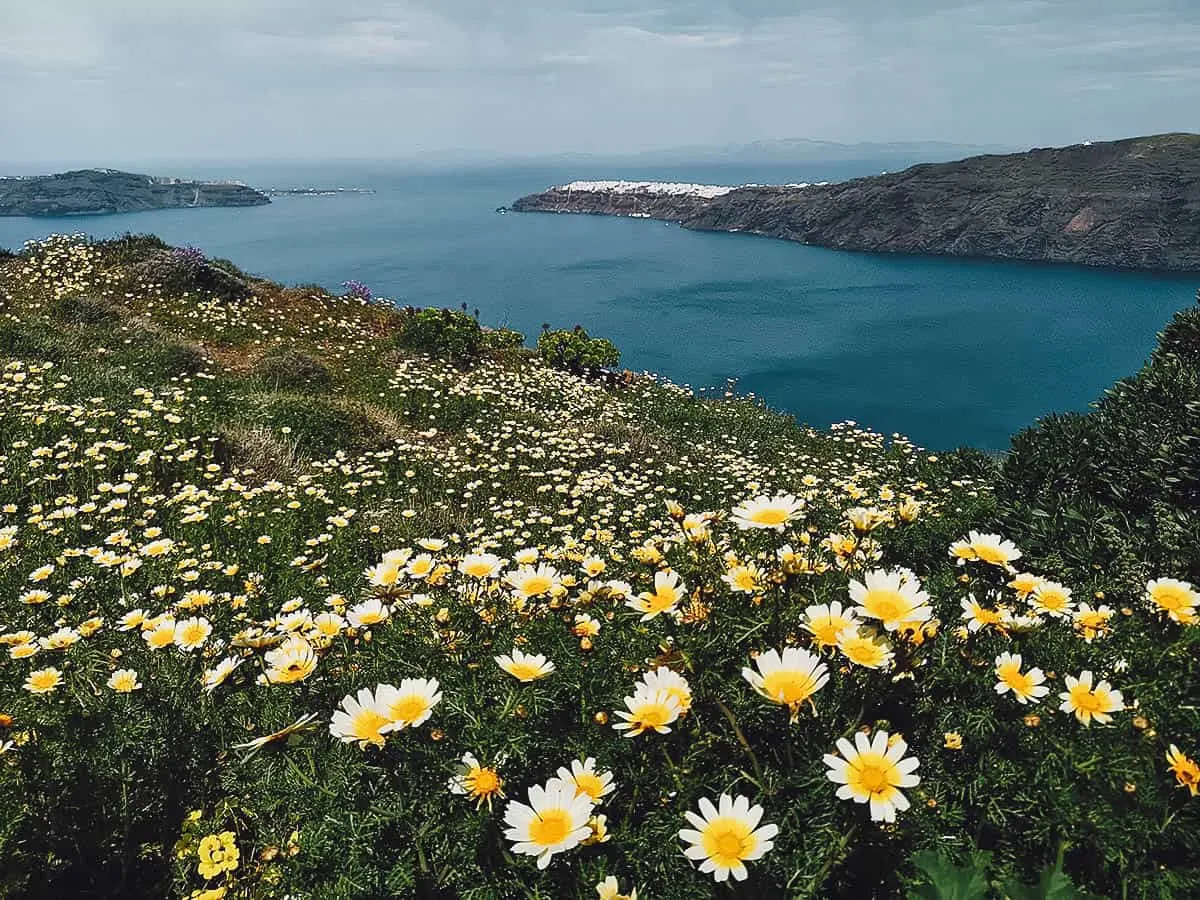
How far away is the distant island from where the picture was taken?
147ft

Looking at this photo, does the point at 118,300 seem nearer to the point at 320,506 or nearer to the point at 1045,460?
the point at 320,506

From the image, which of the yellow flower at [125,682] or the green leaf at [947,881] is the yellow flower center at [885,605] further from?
the yellow flower at [125,682]

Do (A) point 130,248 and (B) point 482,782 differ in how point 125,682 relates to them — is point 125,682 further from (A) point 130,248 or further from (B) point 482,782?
(A) point 130,248

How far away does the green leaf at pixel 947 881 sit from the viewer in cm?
98

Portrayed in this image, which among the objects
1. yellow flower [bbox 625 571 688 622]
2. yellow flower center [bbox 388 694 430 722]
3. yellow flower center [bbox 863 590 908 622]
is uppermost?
yellow flower center [bbox 863 590 908 622]

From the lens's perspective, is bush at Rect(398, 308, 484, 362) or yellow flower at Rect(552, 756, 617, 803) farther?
bush at Rect(398, 308, 484, 362)

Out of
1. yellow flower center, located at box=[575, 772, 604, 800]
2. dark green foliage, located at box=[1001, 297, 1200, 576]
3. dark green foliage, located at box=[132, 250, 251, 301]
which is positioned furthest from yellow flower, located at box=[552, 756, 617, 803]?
dark green foliage, located at box=[132, 250, 251, 301]

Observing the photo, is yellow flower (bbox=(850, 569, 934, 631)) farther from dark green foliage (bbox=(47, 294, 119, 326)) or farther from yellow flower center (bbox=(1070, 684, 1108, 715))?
dark green foliage (bbox=(47, 294, 119, 326))

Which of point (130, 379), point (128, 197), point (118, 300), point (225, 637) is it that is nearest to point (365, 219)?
point (128, 197)

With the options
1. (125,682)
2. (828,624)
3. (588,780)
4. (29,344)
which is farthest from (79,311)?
(828,624)

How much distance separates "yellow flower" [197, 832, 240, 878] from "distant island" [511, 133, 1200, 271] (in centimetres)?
5438

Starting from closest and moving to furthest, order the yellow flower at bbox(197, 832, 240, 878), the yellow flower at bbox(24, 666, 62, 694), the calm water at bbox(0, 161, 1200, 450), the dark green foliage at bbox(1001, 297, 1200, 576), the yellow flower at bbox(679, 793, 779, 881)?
the yellow flower at bbox(679, 793, 779, 881), the yellow flower at bbox(197, 832, 240, 878), the yellow flower at bbox(24, 666, 62, 694), the dark green foliage at bbox(1001, 297, 1200, 576), the calm water at bbox(0, 161, 1200, 450)

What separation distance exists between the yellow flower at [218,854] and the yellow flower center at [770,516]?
5.56ft

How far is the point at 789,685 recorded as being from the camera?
1259 millimetres
